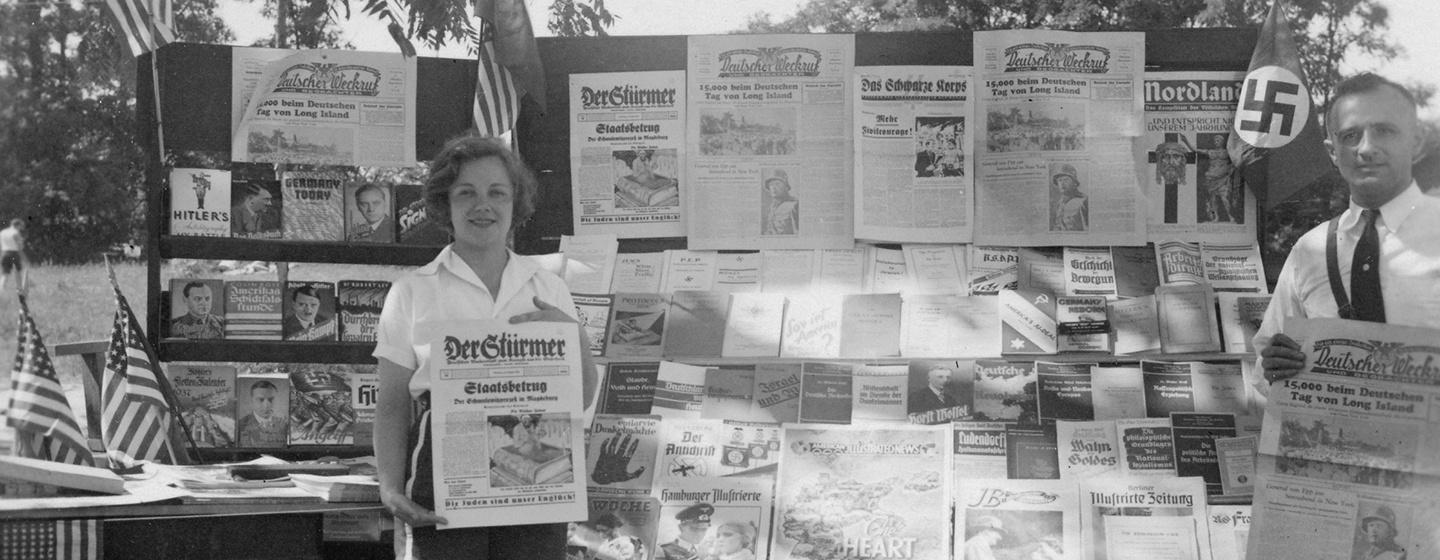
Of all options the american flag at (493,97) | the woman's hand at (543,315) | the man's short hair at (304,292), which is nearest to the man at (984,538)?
the woman's hand at (543,315)

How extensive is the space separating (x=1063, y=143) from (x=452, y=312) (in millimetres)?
2581

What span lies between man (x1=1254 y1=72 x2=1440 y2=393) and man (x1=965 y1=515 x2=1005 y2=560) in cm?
147

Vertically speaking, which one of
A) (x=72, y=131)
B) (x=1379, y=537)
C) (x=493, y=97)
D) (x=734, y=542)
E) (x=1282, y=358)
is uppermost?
(x=72, y=131)

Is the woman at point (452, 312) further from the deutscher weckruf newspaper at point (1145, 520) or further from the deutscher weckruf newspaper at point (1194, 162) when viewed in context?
the deutscher weckruf newspaper at point (1194, 162)

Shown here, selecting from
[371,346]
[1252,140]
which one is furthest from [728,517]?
[1252,140]

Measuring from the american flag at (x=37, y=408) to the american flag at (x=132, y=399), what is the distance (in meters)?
0.44

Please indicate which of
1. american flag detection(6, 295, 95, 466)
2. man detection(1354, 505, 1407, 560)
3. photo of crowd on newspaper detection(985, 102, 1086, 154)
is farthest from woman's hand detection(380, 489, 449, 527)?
photo of crowd on newspaper detection(985, 102, 1086, 154)

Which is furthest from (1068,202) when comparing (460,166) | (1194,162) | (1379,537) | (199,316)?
(199,316)

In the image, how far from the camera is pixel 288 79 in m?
4.70

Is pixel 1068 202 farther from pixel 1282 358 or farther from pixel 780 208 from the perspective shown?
pixel 1282 358

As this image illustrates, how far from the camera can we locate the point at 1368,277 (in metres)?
2.72

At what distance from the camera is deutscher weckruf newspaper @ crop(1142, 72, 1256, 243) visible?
15.0 ft

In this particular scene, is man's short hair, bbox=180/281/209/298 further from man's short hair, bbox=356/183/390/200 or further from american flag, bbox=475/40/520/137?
american flag, bbox=475/40/520/137

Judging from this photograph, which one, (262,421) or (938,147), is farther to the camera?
(262,421)
